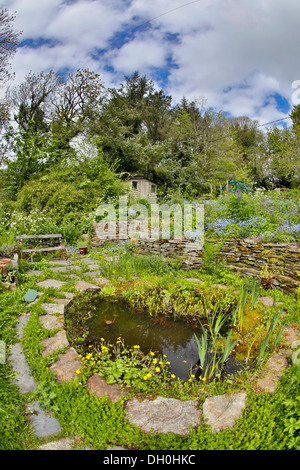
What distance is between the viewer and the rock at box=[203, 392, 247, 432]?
1995 mm

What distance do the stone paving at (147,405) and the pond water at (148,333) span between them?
56 centimetres

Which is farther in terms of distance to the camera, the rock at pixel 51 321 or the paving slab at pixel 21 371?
the rock at pixel 51 321

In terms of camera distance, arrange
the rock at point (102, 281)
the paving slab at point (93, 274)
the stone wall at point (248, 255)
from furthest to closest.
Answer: the paving slab at point (93, 274) → the rock at point (102, 281) → the stone wall at point (248, 255)

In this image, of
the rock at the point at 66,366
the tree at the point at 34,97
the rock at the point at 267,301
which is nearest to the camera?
the rock at the point at 66,366

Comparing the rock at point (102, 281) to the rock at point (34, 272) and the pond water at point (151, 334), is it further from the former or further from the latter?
the rock at point (34, 272)

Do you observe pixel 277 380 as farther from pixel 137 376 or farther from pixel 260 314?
pixel 260 314

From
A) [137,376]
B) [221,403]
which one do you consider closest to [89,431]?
[137,376]

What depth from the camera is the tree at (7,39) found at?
9021 millimetres

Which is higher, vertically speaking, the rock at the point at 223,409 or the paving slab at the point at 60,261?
the paving slab at the point at 60,261

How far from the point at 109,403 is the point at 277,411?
1.36 meters

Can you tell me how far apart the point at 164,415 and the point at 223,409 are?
0.50 metres

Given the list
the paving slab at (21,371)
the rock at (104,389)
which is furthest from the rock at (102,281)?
the rock at (104,389)

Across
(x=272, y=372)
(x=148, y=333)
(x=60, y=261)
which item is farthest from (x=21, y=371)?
(x=60, y=261)

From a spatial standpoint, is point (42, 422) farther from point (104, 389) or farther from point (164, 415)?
point (164, 415)
